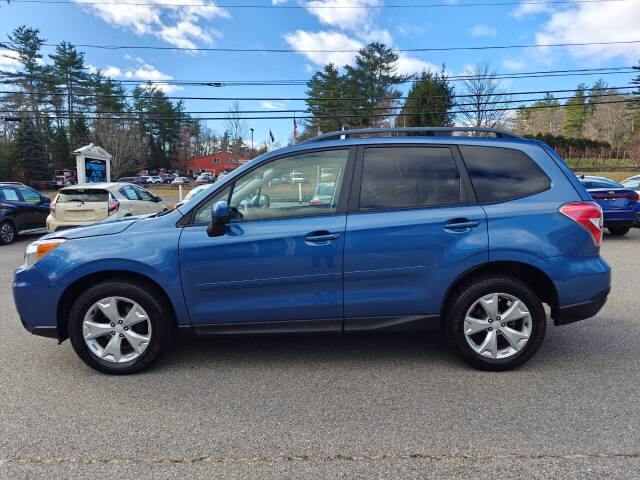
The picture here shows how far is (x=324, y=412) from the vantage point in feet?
9.32

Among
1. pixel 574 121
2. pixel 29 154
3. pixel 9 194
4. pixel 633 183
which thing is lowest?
pixel 9 194

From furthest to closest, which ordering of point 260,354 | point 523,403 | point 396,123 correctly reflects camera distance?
point 396,123 → point 260,354 → point 523,403

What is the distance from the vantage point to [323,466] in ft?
7.54

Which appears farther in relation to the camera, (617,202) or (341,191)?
(617,202)

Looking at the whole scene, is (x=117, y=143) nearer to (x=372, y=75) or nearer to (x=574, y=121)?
(x=372, y=75)

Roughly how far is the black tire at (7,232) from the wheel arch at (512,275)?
464 inches

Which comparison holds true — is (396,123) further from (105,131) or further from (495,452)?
(495,452)

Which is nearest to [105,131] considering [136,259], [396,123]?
[396,123]

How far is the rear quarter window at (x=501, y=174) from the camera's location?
11.2 ft

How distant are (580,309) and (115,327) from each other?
367 centimetres

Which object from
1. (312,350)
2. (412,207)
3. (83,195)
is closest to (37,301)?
(312,350)

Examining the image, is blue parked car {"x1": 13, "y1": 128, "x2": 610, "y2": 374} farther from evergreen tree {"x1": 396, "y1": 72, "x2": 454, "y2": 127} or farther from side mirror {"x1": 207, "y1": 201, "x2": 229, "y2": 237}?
evergreen tree {"x1": 396, "y1": 72, "x2": 454, "y2": 127}

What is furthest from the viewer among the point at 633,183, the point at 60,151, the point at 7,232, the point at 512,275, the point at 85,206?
the point at 60,151

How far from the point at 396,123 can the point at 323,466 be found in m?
39.9
